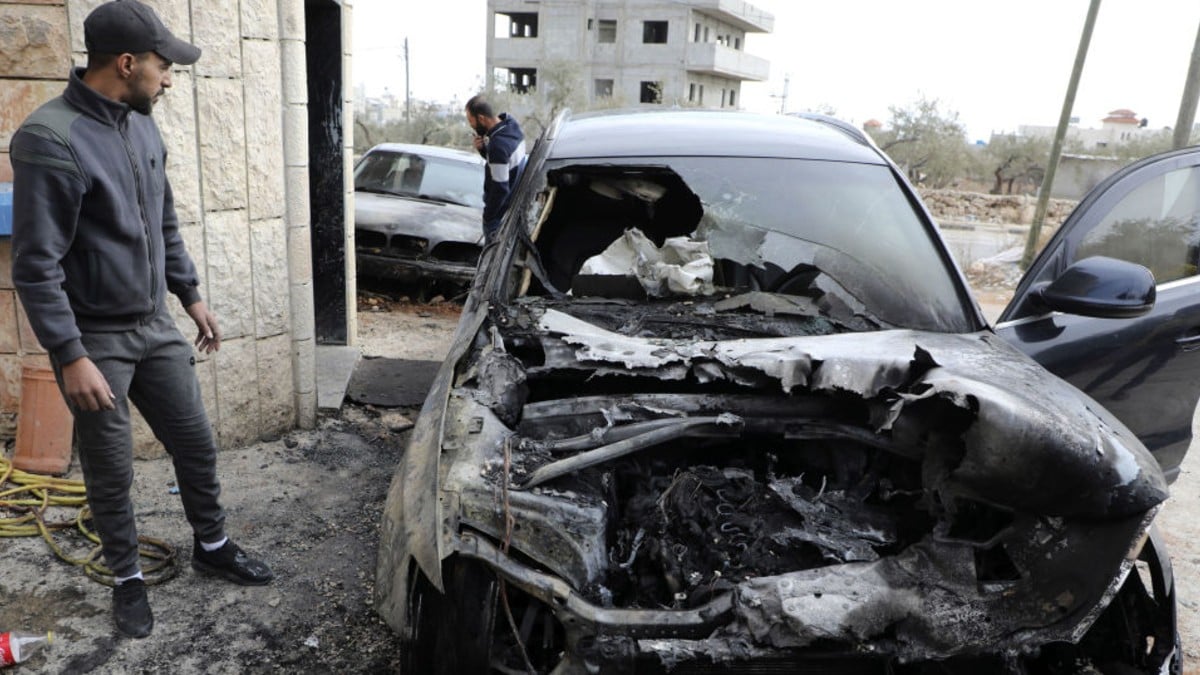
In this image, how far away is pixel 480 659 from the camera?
2010mm

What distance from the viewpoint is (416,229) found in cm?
812

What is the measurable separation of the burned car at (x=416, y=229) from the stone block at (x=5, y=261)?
4.30 meters

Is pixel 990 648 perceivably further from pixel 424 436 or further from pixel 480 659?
pixel 424 436

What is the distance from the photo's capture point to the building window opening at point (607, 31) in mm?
43272

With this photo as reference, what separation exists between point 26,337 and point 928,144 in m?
33.3

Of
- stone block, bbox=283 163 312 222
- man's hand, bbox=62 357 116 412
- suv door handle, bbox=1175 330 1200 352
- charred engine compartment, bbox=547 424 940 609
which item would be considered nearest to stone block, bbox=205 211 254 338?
stone block, bbox=283 163 312 222

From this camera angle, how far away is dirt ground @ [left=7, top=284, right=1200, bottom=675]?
2816mm

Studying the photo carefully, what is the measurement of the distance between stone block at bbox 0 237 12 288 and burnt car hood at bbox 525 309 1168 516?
2638 millimetres

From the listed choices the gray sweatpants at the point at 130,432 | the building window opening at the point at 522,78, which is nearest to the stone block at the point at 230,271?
the gray sweatpants at the point at 130,432

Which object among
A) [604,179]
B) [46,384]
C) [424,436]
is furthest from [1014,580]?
[46,384]

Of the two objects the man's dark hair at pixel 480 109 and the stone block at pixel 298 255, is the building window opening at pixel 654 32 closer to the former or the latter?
the man's dark hair at pixel 480 109

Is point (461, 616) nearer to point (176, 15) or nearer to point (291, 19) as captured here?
point (176, 15)

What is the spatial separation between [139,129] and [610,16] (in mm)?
43054

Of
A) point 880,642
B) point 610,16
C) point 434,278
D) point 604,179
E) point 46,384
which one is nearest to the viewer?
point 880,642
